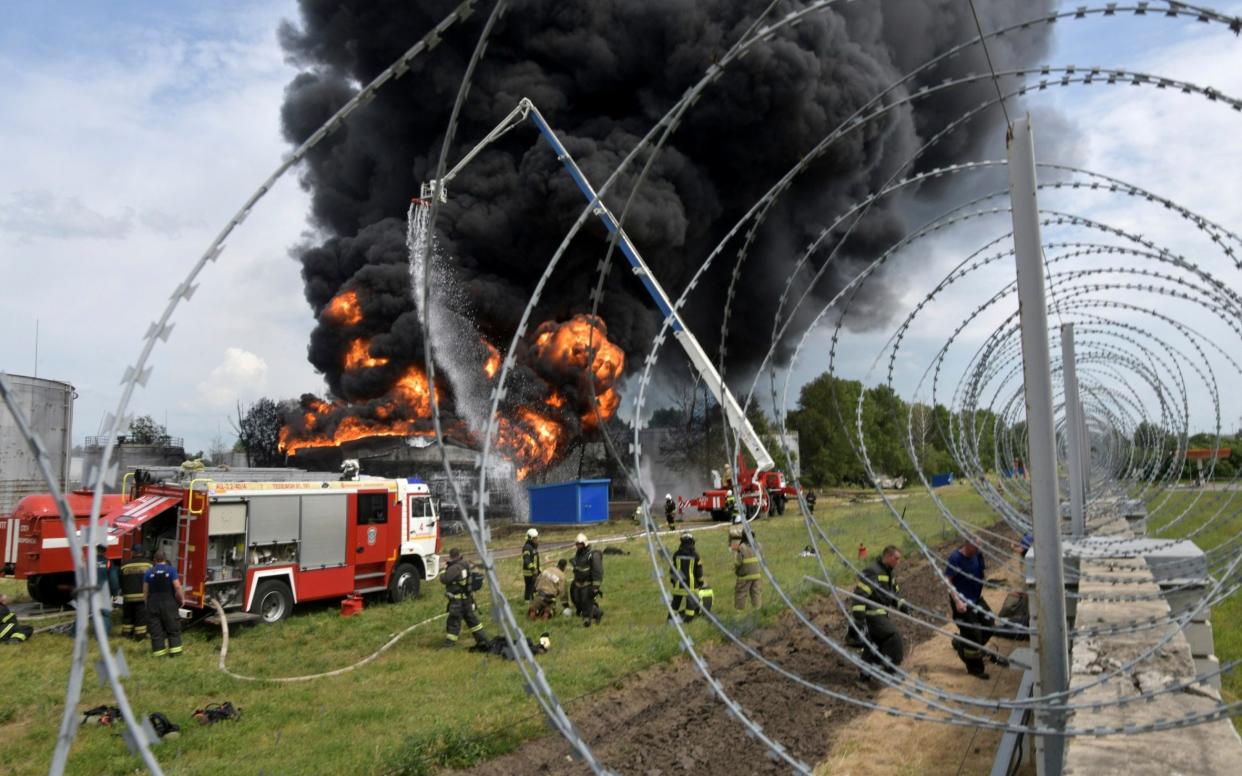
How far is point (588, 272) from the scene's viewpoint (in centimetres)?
4159

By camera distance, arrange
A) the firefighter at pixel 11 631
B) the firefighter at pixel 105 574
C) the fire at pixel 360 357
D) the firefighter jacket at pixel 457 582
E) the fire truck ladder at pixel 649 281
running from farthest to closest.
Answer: the fire at pixel 360 357 → the fire truck ladder at pixel 649 281 → the firefighter at pixel 11 631 → the firefighter jacket at pixel 457 582 → the firefighter at pixel 105 574

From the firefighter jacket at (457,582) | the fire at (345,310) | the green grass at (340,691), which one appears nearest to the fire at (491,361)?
the fire at (345,310)

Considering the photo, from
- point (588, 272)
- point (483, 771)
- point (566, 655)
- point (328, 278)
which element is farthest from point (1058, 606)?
point (328, 278)

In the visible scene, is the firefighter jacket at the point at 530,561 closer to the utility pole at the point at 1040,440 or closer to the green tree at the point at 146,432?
the utility pole at the point at 1040,440

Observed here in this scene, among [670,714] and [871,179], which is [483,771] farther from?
[871,179]

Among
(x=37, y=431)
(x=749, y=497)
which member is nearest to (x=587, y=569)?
(x=37, y=431)

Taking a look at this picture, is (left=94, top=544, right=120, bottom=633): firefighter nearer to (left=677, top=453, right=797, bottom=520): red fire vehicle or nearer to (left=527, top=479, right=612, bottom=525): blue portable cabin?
(left=527, top=479, right=612, bottom=525): blue portable cabin

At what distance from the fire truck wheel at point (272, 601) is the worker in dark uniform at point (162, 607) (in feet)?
5.48

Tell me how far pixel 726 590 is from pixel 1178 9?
12370 millimetres

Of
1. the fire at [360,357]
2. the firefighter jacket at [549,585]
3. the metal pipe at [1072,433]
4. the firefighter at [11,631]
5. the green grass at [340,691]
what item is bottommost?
the green grass at [340,691]

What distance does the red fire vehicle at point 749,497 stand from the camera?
1156 inches

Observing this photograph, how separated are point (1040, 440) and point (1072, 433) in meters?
7.45

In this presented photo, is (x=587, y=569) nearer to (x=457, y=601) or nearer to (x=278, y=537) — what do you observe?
(x=457, y=601)

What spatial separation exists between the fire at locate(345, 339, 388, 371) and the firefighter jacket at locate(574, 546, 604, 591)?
Answer: 99.7 ft
